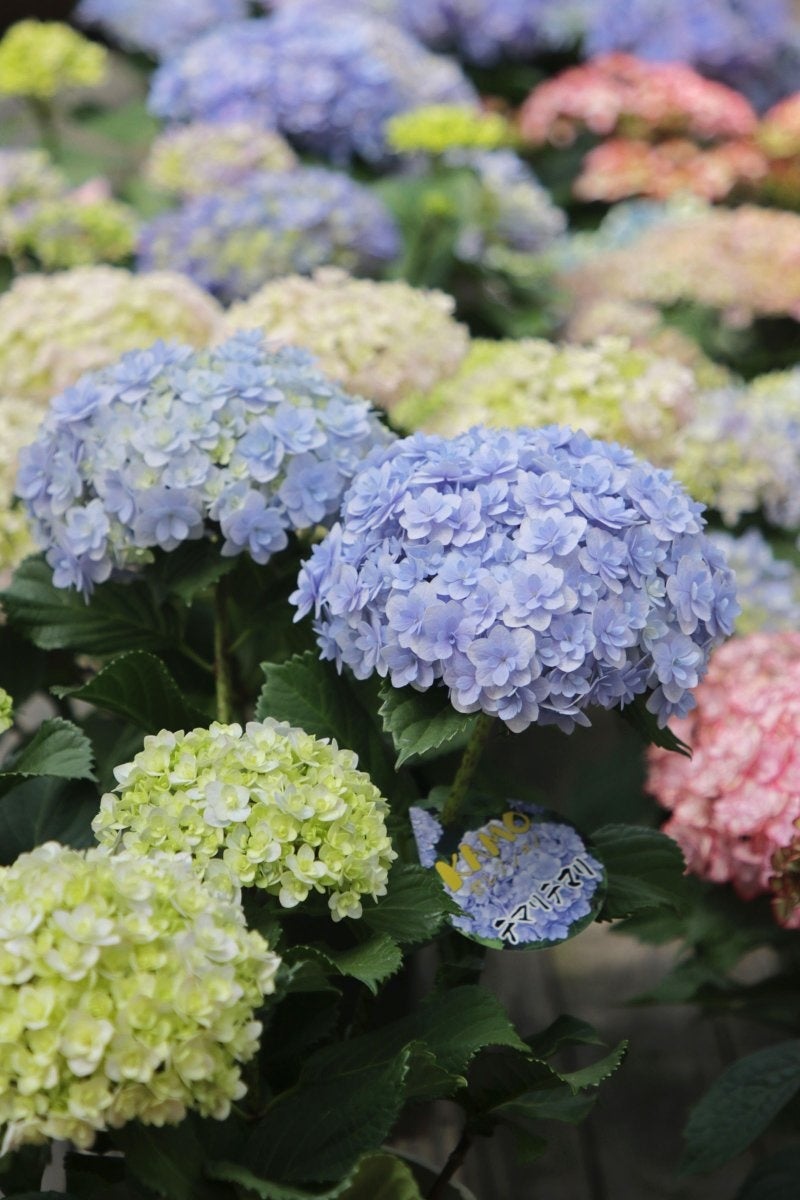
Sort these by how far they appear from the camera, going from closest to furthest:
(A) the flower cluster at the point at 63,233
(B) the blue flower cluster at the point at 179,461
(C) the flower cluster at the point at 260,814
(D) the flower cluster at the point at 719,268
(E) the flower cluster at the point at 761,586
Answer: (C) the flower cluster at the point at 260,814
(B) the blue flower cluster at the point at 179,461
(E) the flower cluster at the point at 761,586
(A) the flower cluster at the point at 63,233
(D) the flower cluster at the point at 719,268

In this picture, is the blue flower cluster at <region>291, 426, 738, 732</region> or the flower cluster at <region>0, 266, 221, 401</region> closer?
the blue flower cluster at <region>291, 426, 738, 732</region>

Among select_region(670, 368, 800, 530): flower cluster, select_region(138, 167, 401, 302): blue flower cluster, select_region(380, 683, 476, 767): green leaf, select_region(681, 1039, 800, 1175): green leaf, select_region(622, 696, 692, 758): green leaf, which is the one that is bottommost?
select_region(681, 1039, 800, 1175): green leaf

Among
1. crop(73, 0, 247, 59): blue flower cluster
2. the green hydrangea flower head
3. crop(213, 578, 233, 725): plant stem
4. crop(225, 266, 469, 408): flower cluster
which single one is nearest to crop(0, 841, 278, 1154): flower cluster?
crop(213, 578, 233, 725): plant stem

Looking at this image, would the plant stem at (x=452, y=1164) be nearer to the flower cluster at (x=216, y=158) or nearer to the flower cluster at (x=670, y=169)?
the flower cluster at (x=216, y=158)

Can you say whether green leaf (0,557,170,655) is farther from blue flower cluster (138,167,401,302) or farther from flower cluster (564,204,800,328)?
flower cluster (564,204,800,328)

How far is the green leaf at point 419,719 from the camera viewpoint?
94cm

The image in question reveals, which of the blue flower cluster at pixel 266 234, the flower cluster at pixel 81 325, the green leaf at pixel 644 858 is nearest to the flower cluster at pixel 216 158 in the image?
the blue flower cluster at pixel 266 234

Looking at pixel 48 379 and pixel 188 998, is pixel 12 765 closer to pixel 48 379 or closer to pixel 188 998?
pixel 188 998

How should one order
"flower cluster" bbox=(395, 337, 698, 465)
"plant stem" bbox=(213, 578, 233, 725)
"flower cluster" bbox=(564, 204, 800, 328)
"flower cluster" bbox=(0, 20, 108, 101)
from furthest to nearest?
"flower cluster" bbox=(0, 20, 108, 101) < "flower cluster" bbox=(564, 204, 800, 328) < "flower cluster" bbox=(395, 337, 698, 465) < "plant stem" bbox=(213, 578, 233, 725)

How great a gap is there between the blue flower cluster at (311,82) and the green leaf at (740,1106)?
1.68 metres

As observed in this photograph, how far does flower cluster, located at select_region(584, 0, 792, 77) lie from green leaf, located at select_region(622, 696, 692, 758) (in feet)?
7.26

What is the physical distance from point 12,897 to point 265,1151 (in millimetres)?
268

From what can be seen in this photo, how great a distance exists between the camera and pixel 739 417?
1.73 meters

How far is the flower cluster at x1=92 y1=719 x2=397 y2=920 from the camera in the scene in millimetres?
877
